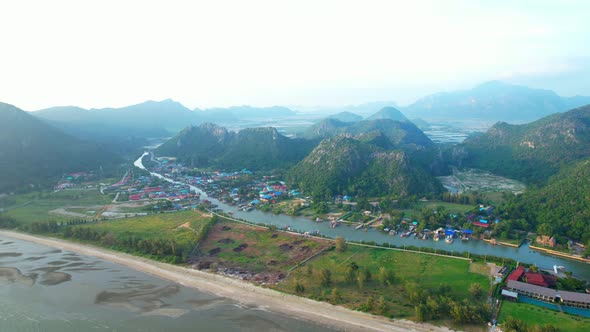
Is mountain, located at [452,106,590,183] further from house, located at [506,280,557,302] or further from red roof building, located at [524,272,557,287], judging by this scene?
house, located at [506,280,557,302]

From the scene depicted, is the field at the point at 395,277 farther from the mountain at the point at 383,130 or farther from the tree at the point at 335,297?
the mountain at the point at 383,130

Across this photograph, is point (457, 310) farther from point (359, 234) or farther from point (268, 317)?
point (359, 234)

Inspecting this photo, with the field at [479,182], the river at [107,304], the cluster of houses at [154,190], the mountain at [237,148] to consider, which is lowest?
the river at [107,304]

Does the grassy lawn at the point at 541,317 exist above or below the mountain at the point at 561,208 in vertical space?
below

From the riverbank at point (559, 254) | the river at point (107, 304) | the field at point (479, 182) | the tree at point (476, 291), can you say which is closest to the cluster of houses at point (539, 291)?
the tree at point (476, 291)

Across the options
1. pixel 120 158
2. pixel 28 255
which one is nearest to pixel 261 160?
pixel 120 158

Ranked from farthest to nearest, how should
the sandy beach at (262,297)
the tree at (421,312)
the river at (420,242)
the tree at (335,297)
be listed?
the river at (420,242) → the tree at (335,297) → the sandy beach at (262,297) → the tree at (421,312)

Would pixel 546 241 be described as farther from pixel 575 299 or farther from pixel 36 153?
pixel 36 153
